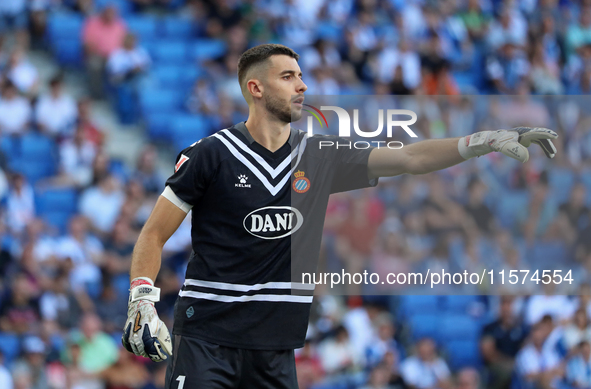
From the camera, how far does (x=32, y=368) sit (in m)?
8.34

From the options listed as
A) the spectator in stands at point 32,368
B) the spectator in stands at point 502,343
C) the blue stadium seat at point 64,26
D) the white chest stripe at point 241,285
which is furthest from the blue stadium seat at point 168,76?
the white chest stripe at point 241,285

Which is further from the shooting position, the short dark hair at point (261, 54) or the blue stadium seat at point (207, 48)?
the blue stadium seat at point (207, 48)

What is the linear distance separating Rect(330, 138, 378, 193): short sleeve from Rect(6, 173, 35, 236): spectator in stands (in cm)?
623

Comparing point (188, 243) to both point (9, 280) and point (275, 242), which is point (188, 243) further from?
point (275, 242)

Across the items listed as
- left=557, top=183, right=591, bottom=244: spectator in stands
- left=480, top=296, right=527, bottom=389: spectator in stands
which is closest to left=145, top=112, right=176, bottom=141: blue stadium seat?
left=480, top=296, right=527, bottom=389: spectator in stands

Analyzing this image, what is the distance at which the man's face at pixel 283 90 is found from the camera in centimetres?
444

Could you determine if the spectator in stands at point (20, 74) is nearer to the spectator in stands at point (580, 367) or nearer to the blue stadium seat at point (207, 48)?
the blue stadium seat at point (207, 48)

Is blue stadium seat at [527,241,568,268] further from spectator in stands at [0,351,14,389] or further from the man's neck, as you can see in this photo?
spectator in stands at [0,351,14,389]

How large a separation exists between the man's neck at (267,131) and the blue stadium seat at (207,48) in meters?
8.05

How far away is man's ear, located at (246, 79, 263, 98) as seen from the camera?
14.7 ft

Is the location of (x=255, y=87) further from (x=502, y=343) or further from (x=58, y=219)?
(x=58, y=219)

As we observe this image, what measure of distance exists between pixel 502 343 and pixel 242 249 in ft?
18.4

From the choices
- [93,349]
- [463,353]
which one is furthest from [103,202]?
[463,353]

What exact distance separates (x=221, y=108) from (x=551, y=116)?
561 cm
